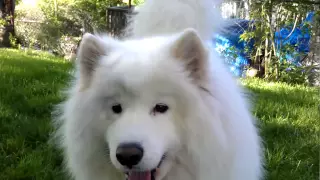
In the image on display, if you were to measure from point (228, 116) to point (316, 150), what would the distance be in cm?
172

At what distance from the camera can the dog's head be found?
202 centimetres

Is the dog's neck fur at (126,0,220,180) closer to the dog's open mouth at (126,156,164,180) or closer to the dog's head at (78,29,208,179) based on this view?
the dog's head at (78,29,208,179)

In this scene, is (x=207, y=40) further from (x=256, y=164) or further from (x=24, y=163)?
(x=24, y=163)

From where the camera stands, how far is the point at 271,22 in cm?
826

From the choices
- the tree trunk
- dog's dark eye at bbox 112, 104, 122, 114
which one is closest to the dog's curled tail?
dog's dark eye at bbox 112, 104, 122, 114

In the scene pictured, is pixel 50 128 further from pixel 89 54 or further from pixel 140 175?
pixel 140 175

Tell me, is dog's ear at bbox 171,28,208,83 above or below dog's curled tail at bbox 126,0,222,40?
below

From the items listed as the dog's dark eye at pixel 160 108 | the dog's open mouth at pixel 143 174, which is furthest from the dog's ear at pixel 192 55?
the dog's open mouth at pixel 143 174

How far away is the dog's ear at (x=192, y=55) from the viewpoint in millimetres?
2229

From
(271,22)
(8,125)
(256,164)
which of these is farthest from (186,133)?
(271,22)

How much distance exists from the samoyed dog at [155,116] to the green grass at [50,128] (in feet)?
2.77

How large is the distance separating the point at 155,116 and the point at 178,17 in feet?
4.81

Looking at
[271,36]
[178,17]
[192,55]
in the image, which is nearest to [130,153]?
[192,55]

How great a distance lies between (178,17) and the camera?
133 inches
